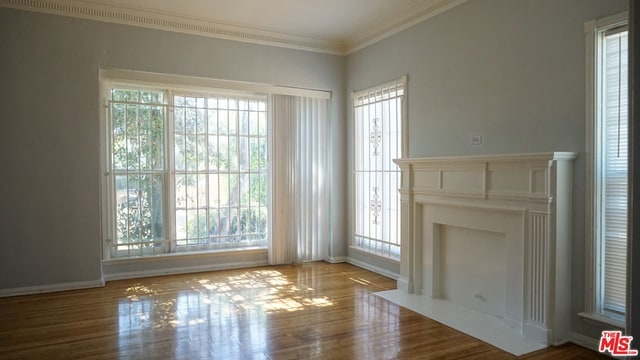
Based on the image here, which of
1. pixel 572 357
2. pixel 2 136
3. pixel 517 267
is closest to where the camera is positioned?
pixel 572 357

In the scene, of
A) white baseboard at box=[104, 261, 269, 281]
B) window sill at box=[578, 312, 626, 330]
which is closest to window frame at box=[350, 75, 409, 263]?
white baseboard at box=[104, 261, 269, 281]

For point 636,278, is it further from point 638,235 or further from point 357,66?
point 357,66

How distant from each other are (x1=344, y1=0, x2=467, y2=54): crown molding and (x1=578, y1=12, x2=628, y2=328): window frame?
1.48 m

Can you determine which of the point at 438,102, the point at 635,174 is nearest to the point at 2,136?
the point at 438,102

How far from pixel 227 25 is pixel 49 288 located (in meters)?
3.58

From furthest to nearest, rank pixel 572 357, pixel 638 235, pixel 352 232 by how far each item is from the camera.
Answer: pixel 352 232, pixel 572 357, pixel 638 235

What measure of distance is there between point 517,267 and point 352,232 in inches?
114

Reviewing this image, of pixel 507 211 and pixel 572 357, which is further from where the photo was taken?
pixel 507 211

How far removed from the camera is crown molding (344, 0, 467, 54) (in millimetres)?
4496

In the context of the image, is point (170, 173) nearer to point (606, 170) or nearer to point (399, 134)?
point (399, 134)

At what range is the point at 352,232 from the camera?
611 cm

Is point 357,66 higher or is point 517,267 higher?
point 357,66

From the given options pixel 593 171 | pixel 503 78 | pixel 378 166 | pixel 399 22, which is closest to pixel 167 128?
pixel 378 166

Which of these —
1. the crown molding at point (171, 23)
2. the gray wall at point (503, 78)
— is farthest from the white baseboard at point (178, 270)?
the crown molding at point (171, 23)
